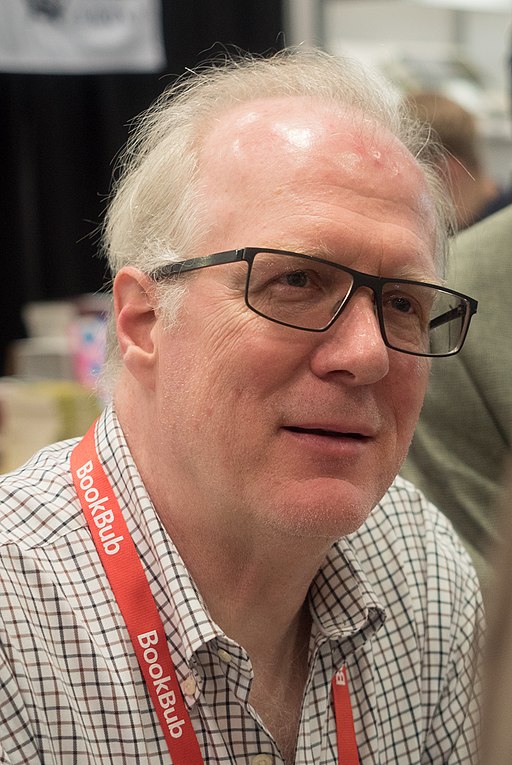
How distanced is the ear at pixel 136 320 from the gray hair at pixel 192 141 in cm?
2

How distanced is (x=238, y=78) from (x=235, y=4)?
4672 millimetres

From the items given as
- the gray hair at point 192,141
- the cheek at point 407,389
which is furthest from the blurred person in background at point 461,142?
the cheek at point 407,389

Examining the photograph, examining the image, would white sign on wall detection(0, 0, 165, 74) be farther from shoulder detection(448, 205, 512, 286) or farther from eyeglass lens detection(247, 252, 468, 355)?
eyeglass lens detection(247, 252, 468, 355)

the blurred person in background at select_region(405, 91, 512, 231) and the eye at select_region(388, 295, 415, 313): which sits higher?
the blurred person in background at select_region(405, 91, 512, 231)

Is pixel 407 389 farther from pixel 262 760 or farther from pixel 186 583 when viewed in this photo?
pixel 262 760

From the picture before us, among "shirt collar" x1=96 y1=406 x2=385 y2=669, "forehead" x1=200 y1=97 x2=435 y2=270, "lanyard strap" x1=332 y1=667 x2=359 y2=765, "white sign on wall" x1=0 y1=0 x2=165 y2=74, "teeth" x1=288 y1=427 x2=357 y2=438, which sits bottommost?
"lanyard strap" x1=332 y1=667 x2=359 y2=765

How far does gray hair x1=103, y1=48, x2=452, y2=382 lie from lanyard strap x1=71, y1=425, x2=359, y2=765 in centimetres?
24

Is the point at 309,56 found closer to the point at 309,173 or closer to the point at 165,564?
the point at 309,173

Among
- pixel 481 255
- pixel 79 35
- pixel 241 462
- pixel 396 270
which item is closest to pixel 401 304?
pixel 396 270

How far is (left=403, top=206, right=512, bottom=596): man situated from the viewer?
1.83 metres

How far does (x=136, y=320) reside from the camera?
53.9 inches

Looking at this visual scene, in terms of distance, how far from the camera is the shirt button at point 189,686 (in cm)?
120

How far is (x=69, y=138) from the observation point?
5.56 m

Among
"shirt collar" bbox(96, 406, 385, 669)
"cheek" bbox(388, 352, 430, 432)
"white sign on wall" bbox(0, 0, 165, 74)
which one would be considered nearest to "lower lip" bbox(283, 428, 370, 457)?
"cheek" bbox(388, 352, 430, 432)
